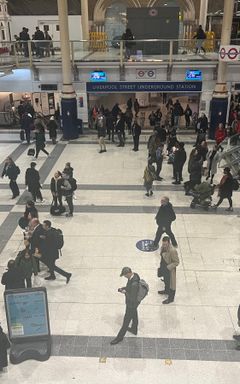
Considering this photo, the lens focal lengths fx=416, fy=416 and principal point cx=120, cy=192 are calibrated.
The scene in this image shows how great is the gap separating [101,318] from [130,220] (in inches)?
156

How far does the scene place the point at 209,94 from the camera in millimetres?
18906

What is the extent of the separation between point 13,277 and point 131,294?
6.74 feet

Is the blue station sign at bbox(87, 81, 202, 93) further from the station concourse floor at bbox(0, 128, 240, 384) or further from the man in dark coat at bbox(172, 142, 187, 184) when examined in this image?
the man in dark coat at bbox(172, 142, 187, 184)

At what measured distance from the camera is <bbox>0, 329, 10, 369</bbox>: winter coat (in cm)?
606

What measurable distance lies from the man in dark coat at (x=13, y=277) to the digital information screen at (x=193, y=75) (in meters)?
13.9

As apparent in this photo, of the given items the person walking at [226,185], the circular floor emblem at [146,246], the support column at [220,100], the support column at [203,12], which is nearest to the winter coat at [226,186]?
the person walking at [226,185]

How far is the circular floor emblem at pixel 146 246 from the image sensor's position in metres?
9.66

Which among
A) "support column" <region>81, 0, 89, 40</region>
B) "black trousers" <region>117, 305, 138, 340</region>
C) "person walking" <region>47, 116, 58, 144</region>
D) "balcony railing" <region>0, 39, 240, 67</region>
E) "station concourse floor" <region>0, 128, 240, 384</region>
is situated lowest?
"station concourse floor" <region>0, 128, 240, 384</region>

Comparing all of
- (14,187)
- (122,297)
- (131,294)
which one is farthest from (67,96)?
(131,294)

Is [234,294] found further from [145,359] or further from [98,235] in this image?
[98,235]

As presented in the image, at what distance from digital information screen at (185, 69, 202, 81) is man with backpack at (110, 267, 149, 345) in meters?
13.8

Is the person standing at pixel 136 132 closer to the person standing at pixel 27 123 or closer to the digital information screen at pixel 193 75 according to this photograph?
the digital information screen at pixel 193 75

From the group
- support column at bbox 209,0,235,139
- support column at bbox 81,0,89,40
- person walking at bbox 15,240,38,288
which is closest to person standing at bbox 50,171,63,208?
person walking at bbox 15,240,38,288

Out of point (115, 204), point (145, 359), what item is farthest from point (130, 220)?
point (145, 359)
